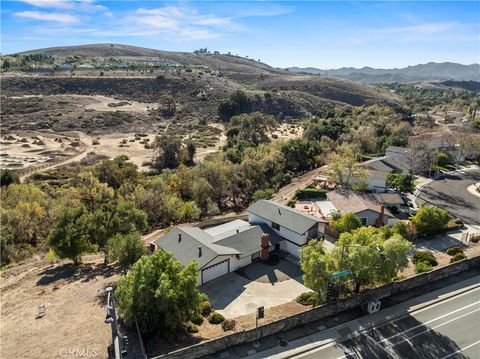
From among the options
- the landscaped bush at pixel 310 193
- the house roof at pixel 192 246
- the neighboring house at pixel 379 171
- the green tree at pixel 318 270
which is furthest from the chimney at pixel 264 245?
the neighboring house at pixel 379 171

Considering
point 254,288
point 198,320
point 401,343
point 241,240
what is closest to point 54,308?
point 198,320

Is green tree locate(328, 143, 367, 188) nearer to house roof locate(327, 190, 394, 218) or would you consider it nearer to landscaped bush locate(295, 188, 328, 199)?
landscaped bush locate(295, 188, 328, 199)

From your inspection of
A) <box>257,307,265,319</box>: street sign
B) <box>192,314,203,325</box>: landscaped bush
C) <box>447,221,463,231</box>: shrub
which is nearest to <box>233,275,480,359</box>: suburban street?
<box>257,307,265,319</box>: street sign

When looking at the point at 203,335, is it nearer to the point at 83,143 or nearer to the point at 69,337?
the point at 69,337

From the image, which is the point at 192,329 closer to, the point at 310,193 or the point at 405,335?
the point at 405,335

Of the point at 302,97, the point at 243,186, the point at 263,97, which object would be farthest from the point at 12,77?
the point at 243,186

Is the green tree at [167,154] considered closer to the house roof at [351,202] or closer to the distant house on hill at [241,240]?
the house roof at [351,202]

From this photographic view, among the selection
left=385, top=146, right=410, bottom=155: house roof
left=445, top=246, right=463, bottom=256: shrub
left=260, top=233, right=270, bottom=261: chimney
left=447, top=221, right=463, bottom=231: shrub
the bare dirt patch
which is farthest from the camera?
left=385, top=146, right=410, bottom=155: house roof
